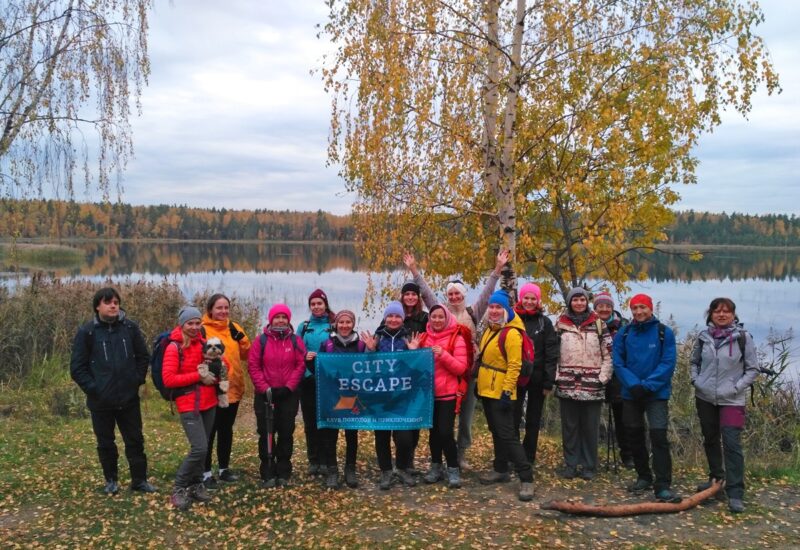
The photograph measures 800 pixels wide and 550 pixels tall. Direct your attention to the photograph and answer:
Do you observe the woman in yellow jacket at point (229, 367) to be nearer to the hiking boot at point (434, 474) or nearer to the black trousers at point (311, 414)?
the black trousers at point (311, 414)

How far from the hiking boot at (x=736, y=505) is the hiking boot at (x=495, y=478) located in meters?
2.22

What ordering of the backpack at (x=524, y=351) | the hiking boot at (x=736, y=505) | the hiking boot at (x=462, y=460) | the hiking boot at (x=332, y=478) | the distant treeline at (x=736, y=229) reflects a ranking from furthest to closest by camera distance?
1. the distant treeline at (x=736, y=229)
2. the hiking boot at (x=462, y=460)
3. the hiking boot at (x=332, y=478)
4. the backpack at (x=524, y=351)
5. the hiking boot at (x=736, y=505)

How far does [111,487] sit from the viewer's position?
258 inches

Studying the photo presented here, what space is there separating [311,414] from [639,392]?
3.60 m

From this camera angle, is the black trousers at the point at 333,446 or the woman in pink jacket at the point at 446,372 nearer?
the woman in pink jacket at the point at 446,372

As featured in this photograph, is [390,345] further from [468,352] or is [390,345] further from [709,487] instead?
[709,487]

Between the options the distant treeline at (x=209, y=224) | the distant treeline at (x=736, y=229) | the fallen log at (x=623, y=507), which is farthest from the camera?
the distant treeline at (x=209, y=224)

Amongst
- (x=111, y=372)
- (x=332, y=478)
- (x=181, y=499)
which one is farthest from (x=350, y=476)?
(x=111, y=372)

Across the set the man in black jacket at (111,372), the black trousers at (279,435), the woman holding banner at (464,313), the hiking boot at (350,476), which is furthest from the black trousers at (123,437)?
the woman holding banner at (464,313)

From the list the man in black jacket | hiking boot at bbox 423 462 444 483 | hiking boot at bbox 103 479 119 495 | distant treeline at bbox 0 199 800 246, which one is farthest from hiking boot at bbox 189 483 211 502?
distant treeline at bbox 0 199 800 246

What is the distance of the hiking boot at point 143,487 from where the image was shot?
656 centimetres

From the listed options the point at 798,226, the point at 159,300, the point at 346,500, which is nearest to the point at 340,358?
the point at 346,500

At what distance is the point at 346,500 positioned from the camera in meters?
6.37

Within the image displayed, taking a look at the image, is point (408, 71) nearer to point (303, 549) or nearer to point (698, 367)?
point (698, 367)
